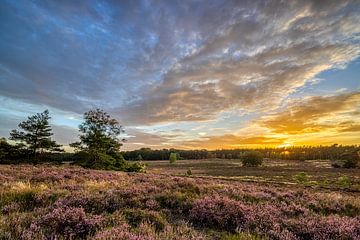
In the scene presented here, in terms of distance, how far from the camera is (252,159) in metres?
98.5

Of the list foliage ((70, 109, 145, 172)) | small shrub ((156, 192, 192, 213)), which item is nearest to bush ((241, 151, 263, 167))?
foliage ((70, 109, 145, 172))

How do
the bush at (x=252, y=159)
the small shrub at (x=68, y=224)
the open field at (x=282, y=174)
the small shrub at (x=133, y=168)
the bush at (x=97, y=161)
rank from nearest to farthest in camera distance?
the small shrub at (x=68, y=224), the open field at (x=282, y=174), the bush at (x=97, y=161), the small shrub at (x=133, y=168), the bush at (x=252, y=159)

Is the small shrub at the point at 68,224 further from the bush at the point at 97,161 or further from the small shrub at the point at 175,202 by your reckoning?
the bush at the point at 97,161

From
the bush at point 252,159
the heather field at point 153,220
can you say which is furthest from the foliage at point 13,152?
the bush at point 252,159

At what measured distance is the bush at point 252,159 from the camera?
98.1 m

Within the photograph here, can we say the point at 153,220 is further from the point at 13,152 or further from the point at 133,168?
the point at 13,152

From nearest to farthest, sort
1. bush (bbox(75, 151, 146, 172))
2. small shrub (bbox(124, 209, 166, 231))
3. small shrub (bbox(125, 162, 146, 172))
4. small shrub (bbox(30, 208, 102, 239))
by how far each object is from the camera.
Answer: small shrub (bbox(30, 208, 102, 239)) < small shrub (bbox(124, 209, 166, 231)) < bush (bbox(75, 151, 146, 172)) < small shrub (bbox(125, 162, 146, 172))

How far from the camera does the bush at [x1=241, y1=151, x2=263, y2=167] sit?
98.1 meters

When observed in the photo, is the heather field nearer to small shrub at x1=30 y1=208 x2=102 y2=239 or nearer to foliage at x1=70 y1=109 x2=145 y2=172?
small shrub at x1=30 y1=208 x2=102 y2=239

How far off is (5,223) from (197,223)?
4.15 metres

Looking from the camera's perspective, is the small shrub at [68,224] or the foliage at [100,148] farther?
the foliage at [100,148]

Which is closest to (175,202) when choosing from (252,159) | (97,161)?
(97,161)

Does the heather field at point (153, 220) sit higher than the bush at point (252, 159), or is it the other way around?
the bush at point (252, 159)

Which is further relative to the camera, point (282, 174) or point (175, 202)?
point (282, 174)
